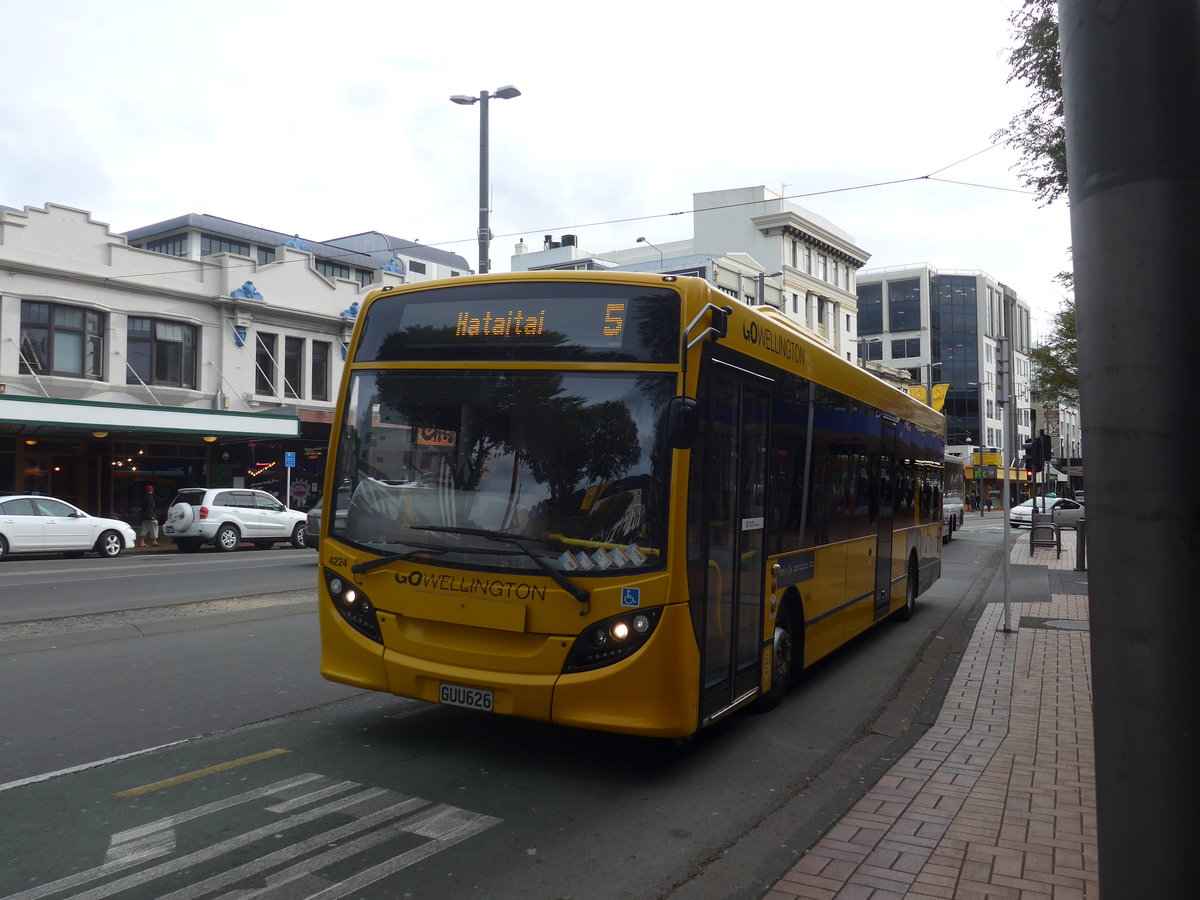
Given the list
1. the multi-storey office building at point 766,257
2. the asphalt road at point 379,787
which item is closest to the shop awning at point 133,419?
the asphalt road at point 379,787

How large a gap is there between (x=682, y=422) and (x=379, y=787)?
2610mm

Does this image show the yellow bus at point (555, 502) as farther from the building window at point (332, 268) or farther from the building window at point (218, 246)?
the building window at point (332, 268)

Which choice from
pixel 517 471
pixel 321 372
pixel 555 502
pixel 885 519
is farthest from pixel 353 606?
pixel 321 372

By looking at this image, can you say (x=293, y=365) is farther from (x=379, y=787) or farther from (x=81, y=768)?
(x=379, y=787)

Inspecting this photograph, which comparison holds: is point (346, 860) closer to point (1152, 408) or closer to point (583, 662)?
point (583, 662)

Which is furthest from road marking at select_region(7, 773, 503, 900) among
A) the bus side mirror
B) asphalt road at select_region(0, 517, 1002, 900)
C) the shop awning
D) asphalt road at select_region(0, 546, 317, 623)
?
the shop awning

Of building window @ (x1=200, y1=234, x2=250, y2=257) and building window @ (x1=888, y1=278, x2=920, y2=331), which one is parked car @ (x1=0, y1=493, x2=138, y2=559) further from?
building window @ (x1=888, y1=278, x2=920, y2=331)

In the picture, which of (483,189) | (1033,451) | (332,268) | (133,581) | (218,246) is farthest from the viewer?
(332,268)

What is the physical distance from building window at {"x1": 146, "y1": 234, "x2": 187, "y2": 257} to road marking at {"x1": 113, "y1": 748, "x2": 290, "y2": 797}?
215ft

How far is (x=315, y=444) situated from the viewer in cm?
3722

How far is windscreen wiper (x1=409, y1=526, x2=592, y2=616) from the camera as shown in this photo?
5.72 meters

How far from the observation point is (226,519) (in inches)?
1075

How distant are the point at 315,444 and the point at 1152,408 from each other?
36525 mm

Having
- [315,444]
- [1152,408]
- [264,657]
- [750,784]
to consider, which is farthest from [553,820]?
[315,444]
